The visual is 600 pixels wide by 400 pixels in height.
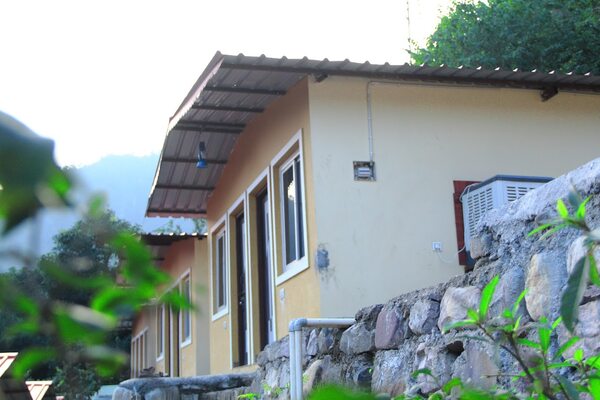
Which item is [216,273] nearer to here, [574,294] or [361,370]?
[361,370]

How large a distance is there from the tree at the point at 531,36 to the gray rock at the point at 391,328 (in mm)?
12935

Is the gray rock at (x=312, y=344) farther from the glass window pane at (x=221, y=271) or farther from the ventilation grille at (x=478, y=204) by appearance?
the glass window pane at (x=221, y=271)

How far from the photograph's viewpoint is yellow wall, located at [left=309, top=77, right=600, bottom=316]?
753 cm

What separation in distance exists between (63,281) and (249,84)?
7708 mm

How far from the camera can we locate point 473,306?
3889 mm

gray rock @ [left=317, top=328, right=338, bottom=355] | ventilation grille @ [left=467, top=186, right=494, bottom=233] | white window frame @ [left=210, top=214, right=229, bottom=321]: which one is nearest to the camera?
gray rock @ [left=317, top=328, right=338, bottom=355]

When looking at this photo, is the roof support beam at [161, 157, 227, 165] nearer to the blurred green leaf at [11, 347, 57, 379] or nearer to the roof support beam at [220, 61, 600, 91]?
the roof support beam at [220, 61, 600, 91]

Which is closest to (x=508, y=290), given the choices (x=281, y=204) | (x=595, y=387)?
(x=595, y=387)

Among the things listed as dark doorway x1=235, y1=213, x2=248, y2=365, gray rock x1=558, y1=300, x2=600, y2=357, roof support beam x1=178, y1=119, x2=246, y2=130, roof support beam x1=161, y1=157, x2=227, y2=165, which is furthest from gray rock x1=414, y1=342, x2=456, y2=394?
roof support beam x1=161, y1=157, x2=227, y2=165

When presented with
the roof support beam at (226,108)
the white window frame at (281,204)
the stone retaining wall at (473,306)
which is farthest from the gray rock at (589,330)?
the roof support beam at (226,108)

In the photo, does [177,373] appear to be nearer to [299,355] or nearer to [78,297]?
[299,355]

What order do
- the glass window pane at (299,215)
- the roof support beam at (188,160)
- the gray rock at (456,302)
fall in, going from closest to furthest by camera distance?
the gray rock at (456,302) → the glass window pane at (299,215) → the roof support beam at (188,160)

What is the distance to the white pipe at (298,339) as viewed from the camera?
535 centimetres

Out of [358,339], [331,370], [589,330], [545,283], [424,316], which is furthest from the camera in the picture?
[331,370]
